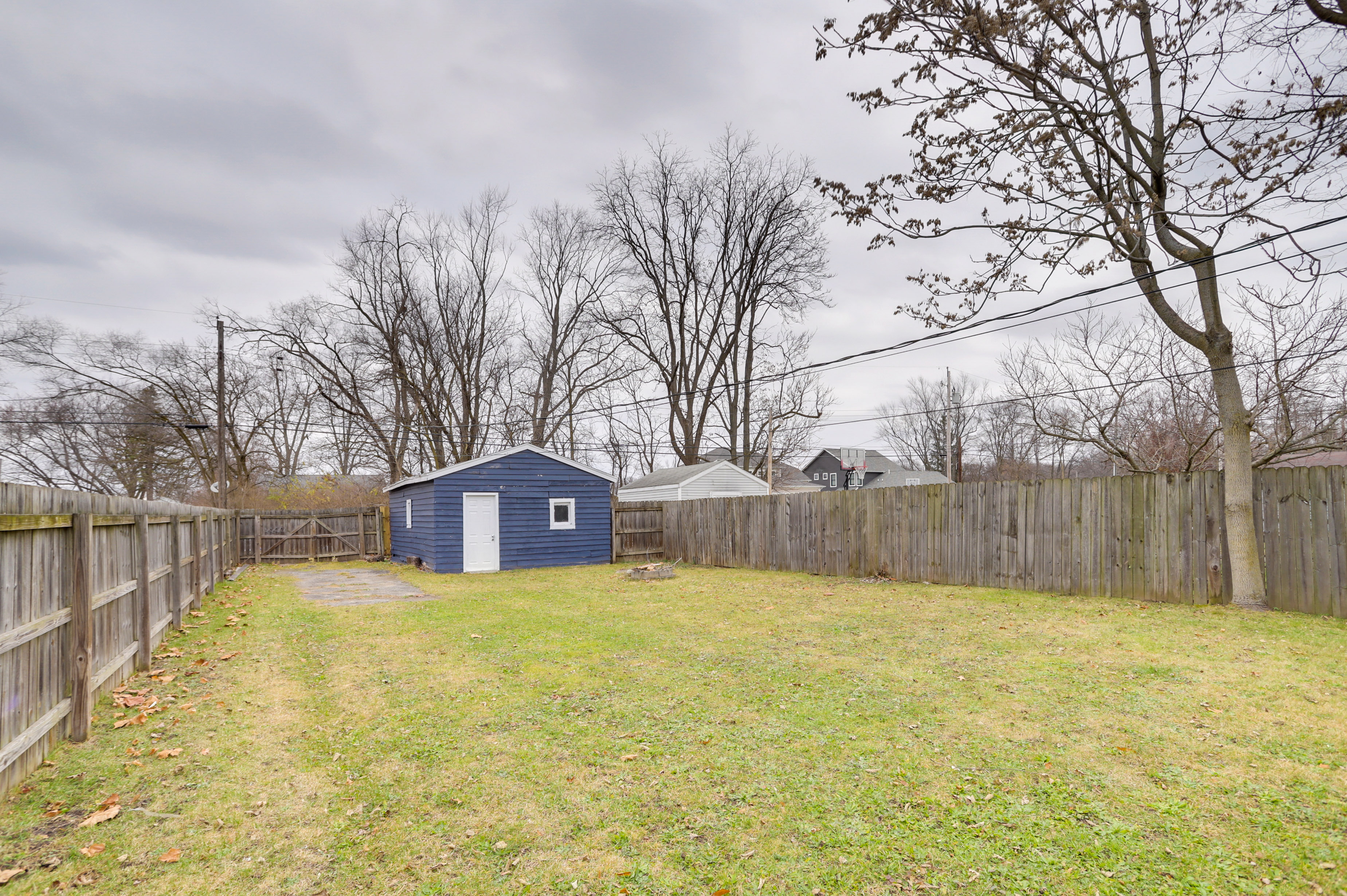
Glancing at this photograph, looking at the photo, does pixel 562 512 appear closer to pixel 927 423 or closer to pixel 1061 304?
pixel 1061 304

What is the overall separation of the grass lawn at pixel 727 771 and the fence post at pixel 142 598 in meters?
0.33

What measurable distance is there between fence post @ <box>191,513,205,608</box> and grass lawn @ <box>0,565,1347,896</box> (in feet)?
10.3

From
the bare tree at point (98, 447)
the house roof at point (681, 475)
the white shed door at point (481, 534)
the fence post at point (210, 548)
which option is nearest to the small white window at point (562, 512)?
the white shed door at point (481, 534)

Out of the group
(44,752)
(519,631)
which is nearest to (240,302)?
(519,631)

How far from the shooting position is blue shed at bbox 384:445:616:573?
1586 centimetres

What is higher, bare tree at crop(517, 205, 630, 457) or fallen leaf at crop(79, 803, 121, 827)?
bare tree at crop(517, 205, 630, 457)

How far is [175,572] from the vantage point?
7734 millimetres

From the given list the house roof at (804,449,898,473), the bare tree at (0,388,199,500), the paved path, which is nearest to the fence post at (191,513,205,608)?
the paved path

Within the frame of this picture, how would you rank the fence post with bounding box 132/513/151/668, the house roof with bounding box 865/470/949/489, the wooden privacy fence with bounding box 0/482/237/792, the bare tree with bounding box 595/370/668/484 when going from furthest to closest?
the house roof with bounding box 865/470/949/489, the bare tree with bounding box 595/370/668/484, the fence post with bounding box 132/513/151/668, the wooden privacy fence with bounding box 0/482/237/792

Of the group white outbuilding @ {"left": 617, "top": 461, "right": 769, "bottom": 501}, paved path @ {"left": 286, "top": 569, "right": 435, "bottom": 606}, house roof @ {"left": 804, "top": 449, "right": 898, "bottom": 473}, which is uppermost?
house roof @ {"left": 804, "top": 449, "right": 898, "bottom": 473}

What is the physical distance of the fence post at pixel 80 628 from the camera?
400 cm

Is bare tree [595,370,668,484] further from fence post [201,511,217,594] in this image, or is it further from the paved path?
fence post [201,511,217,594]

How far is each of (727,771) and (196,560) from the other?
9.28 metres

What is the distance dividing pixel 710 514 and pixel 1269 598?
430 inches
